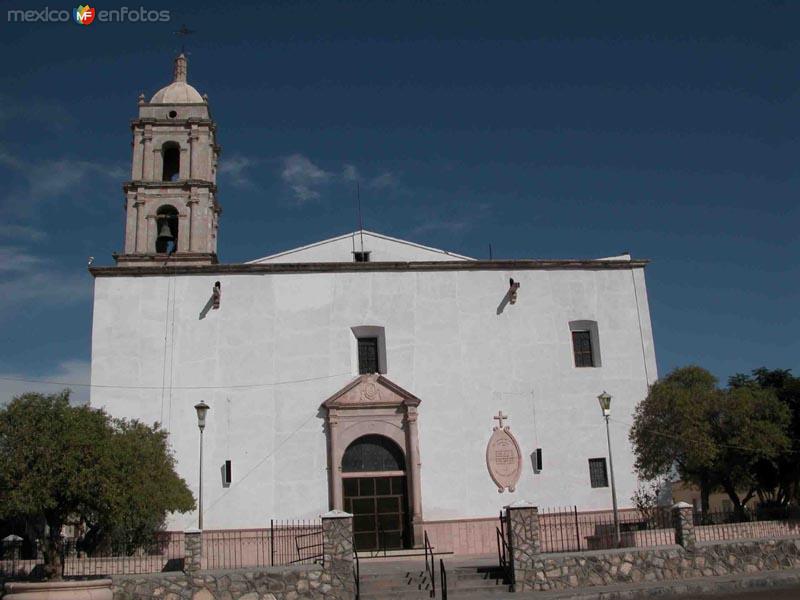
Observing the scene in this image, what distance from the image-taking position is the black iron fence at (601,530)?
17.7 metres

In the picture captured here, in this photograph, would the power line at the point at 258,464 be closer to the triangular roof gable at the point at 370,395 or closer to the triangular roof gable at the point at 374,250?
the triangular roof gable at the point at 370,395

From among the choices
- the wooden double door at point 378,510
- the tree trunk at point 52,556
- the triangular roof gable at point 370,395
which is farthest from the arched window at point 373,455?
Answer: the tree trunk at point 52,556

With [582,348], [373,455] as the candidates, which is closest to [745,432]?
[582,348]

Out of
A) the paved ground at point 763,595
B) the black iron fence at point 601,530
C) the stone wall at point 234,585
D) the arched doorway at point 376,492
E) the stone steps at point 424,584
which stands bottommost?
the paved ground at point 763,595

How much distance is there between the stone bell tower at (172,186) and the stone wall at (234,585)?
12.0m

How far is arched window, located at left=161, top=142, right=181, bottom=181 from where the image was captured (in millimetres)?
26766

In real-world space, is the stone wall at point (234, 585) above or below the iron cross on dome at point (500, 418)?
below

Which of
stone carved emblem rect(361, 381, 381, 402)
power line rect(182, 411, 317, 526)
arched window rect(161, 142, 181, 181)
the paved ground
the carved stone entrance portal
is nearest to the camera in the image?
the paved ground

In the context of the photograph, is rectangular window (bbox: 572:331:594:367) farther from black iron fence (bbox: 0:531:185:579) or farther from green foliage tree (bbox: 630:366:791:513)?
black iron fence (bbox: 0:531:185:579)

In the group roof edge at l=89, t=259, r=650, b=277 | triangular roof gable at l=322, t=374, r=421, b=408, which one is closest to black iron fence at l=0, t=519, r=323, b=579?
triangular roof gable at l=322, t=374, r=421, b=408

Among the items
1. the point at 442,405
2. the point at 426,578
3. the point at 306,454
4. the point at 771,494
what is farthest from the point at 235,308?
the point at 771,494

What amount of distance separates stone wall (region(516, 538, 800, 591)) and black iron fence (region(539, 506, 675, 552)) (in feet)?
3.17

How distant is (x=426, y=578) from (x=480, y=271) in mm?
10626

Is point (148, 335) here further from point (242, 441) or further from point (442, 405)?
point (442, 405)
